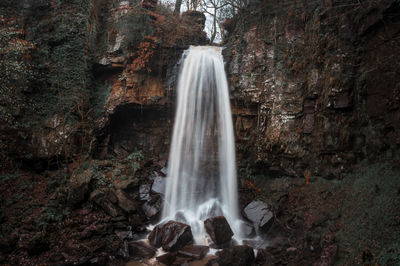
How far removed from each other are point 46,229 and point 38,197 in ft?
5.22

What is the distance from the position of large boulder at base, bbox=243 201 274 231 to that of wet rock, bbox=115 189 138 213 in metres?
4.09

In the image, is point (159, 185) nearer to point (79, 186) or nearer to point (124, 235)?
point (124, 235)

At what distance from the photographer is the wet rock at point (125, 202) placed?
305 inches

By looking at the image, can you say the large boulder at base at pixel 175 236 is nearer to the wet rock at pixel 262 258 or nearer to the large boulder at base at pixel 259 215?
the wet rock at pixel 262 258

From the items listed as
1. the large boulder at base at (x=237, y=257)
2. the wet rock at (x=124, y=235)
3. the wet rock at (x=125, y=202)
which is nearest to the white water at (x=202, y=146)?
the wet rock at (x=125, y=202)

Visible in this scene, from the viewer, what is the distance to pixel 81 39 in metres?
9.96

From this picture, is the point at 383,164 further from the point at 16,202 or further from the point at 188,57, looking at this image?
the point at 16,202

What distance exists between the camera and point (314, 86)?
823 cm

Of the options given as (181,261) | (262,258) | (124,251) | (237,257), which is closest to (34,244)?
(124,251)

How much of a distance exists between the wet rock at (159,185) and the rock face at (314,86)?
358 cm

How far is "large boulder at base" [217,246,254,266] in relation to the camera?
5730mm

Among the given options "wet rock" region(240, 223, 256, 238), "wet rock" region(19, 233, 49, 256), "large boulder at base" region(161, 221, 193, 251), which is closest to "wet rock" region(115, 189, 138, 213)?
"large boulder at base" region(161, 221, 193, 251)

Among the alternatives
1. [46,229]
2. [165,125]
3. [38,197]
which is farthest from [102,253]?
[165,125]

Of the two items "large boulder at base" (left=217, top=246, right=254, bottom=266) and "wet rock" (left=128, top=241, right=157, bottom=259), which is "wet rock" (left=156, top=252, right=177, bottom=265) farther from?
"large boulder at base" (left=217, top=246, right=254, bottom=266)
